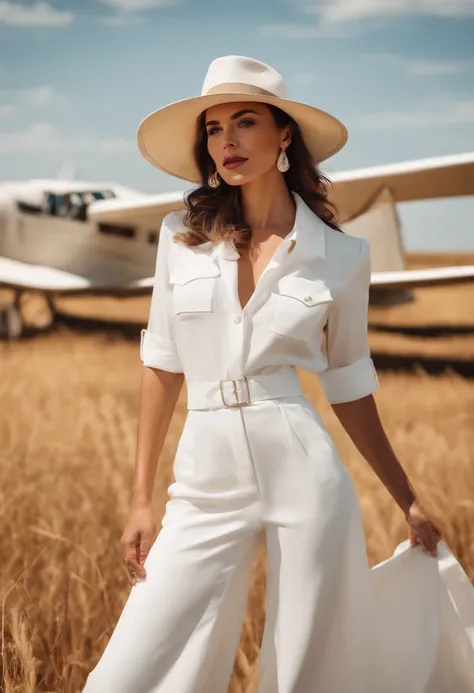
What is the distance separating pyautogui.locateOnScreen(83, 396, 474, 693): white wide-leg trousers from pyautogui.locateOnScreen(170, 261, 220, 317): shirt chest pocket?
21cm

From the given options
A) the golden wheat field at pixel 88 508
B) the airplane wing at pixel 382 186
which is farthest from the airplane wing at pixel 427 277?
the golden wheat field at pixel 88 508

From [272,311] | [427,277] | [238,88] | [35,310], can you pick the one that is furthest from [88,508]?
[35,310]

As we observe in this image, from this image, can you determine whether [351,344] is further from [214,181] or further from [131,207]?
[131,207]

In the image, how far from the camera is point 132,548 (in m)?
1.76

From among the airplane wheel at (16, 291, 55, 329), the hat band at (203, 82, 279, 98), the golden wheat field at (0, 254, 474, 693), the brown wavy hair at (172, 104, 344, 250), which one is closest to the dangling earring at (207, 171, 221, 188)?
the brown wavy hair at (172, 104, 344, 250)

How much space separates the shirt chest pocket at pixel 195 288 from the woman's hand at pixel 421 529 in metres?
0.67

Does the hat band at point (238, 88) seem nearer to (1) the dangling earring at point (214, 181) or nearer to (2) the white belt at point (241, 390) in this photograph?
(1) the dangling earring at point (214, 181)

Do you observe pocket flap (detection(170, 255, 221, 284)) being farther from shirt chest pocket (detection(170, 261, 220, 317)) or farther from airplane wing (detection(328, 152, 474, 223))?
airplane wing (detection(328, 152, 474, 223))

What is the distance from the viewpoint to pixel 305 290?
1770 mm

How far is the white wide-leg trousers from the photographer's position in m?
1.60

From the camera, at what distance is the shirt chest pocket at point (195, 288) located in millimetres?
1725

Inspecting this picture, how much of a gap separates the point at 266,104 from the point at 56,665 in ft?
5.39

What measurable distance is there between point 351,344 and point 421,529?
46 cm

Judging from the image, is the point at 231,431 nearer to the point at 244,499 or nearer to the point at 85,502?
the point at 244,499
